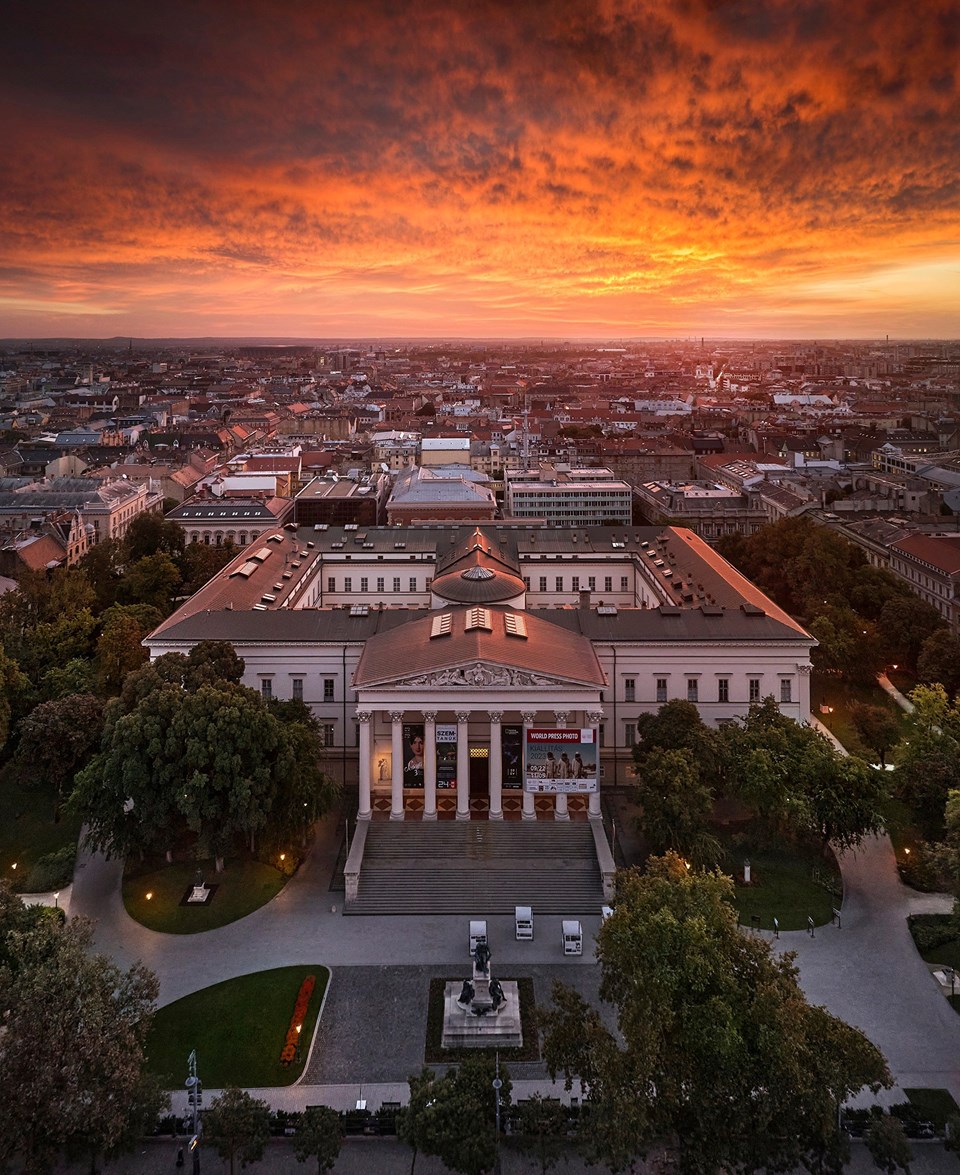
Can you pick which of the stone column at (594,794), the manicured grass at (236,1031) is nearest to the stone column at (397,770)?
the stone column at (594,794)

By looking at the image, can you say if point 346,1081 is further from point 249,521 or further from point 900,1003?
point 249,521

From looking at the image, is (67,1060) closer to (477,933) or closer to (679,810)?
(477,933)

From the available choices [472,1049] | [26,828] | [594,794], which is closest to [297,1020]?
[472,1049]

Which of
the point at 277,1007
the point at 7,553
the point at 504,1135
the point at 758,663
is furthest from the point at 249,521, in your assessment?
the point at 504,1135

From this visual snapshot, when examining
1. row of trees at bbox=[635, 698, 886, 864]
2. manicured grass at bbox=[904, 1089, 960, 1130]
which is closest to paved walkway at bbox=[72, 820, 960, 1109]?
manicured grass at bbox=[904, 1089, 960, 1130]

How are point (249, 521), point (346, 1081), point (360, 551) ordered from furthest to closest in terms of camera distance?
point (249, 521) < point (360, 551) < point (346, 1081)

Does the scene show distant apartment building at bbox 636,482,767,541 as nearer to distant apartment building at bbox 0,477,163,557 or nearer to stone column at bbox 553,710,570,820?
distant apartment building at bbox 0,477,163,557
